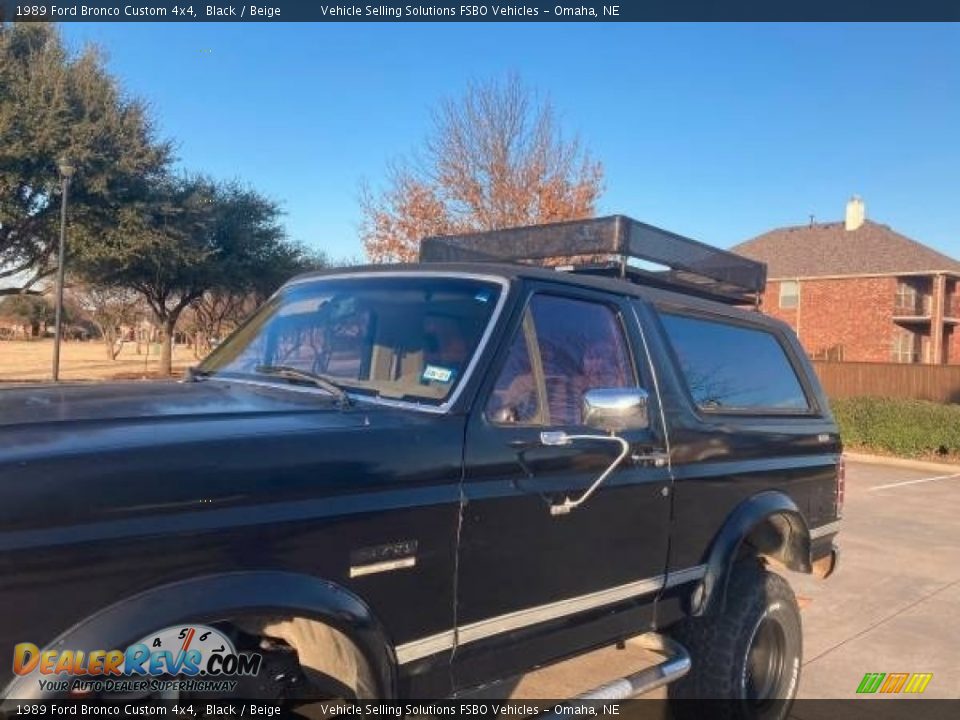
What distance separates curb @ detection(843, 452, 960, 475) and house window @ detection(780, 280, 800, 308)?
24.3 m

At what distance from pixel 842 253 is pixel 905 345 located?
515 cm

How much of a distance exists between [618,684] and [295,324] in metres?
1.84

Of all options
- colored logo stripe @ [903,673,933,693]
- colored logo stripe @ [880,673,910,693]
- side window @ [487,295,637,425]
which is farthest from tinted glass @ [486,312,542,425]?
colored logo stripe @ [903,673,933,693]

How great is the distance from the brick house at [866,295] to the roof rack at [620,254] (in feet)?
113

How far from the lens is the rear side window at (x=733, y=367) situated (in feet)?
12.4

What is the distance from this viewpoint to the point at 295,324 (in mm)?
3457

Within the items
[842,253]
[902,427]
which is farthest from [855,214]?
[902,427]

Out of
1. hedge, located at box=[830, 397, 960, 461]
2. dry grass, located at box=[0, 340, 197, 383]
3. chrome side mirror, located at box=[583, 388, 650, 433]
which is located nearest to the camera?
chrome side mirror, located at box=[583, 388, 650, 433]

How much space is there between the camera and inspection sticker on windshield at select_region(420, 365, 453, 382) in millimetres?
2842

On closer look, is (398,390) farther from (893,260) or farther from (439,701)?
(893,260)

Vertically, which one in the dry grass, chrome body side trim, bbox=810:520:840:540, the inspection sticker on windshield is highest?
the inspection sticker on windshield

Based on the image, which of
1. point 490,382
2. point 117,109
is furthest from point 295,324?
point 117,109

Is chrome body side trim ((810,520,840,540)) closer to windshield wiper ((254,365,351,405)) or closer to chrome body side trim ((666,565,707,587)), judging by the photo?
chrome body side trim ((666,565,707,587))

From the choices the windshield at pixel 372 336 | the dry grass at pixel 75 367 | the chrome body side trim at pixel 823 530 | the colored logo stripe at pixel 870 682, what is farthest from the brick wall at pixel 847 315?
the windshield at pixel 372 336
